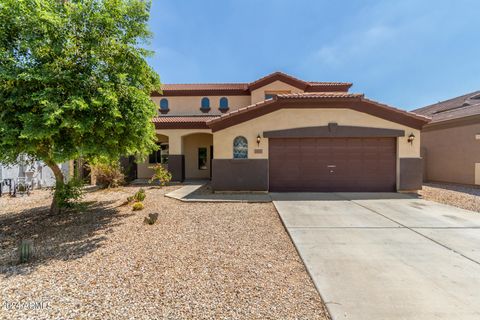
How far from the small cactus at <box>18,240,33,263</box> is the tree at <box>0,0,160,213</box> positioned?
1947 millimetres

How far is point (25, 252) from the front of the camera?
4.32 m

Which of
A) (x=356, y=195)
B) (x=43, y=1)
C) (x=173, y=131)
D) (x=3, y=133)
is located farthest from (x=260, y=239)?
(x=173, y=131)

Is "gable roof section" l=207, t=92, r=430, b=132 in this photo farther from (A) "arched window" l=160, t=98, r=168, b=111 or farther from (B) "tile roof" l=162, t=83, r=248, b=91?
(A) "arched window" l=160, t=98, r=168, b=111

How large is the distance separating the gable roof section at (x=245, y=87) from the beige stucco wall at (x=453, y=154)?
270 inches

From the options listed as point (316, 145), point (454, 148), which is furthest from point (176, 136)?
point (454, 148)

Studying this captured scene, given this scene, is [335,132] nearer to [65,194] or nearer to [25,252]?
[65,194]

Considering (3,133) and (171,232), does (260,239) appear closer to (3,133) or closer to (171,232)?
(171,232)

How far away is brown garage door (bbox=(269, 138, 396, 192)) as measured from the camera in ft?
35.9

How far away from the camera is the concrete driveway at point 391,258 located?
3048mm

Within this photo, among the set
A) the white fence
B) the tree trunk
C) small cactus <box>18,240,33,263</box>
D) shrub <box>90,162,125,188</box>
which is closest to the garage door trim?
the tree trunk

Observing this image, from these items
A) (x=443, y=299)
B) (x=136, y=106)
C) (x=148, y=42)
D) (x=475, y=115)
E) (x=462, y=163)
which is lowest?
(x=443, y=299)

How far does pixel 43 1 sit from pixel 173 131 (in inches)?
389

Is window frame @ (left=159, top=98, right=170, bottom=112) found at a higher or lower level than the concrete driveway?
higher

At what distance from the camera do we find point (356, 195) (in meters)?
10.3
